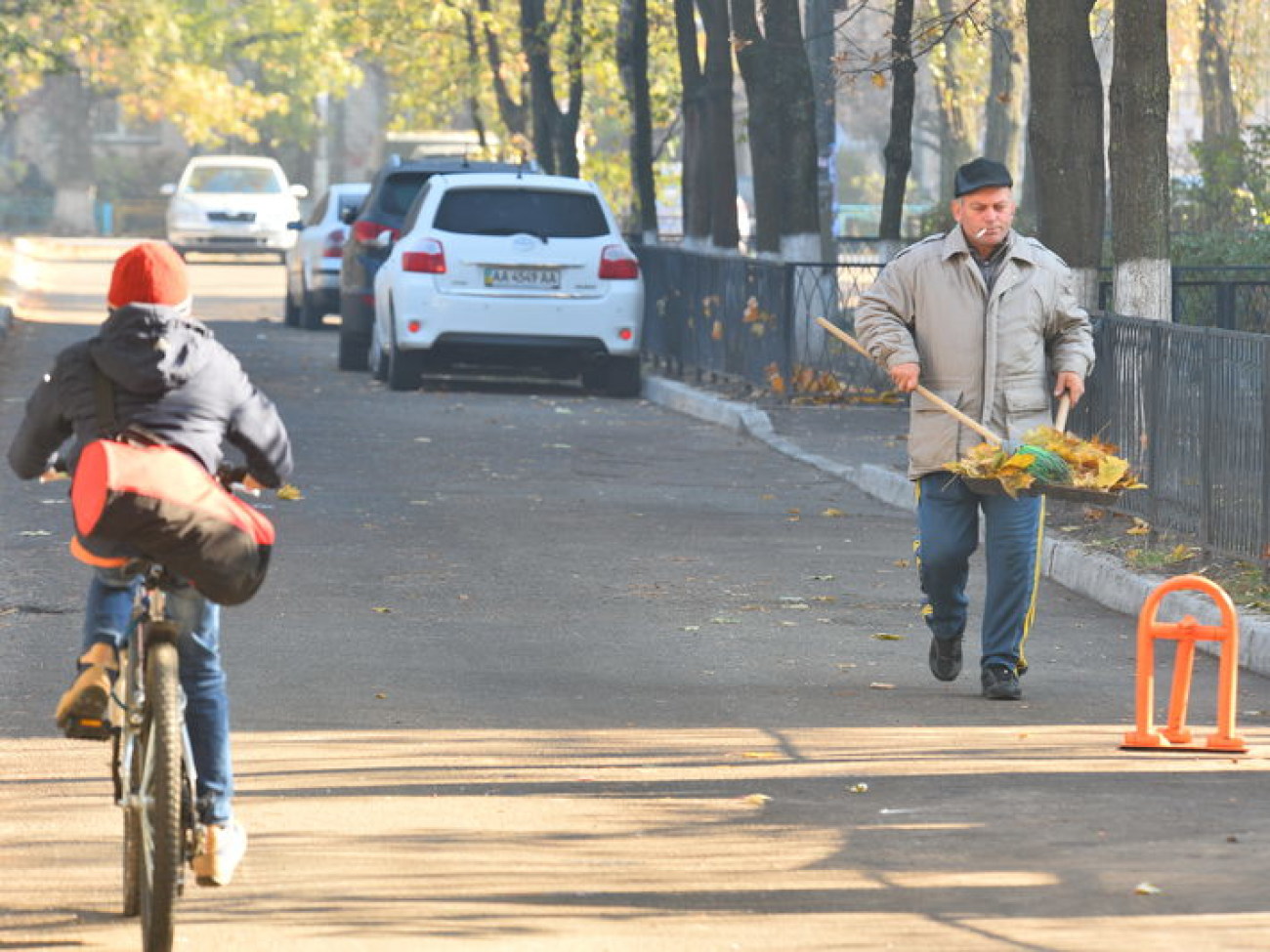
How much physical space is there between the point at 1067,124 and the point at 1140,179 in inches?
39.0

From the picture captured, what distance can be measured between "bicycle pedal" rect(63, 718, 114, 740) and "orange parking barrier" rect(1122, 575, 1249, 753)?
3.44m

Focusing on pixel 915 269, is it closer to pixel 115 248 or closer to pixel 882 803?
pixel 882 803

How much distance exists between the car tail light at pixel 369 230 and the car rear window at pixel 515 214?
298cm

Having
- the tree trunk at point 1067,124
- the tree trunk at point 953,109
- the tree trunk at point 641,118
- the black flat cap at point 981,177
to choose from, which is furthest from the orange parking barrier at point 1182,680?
the tree trunk at point 953,109

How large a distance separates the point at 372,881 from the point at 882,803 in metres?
1.61

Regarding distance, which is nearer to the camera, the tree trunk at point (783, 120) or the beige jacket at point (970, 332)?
the beige jacket at point (970, 332)

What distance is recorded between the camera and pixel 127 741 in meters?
5.89

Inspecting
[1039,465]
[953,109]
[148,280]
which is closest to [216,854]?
[148,280]

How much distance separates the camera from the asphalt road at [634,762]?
6.26 meters

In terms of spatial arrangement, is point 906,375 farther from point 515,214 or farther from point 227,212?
point 227,212

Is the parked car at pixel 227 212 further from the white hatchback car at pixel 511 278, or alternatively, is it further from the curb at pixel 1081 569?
the curb at pixel 1081 569

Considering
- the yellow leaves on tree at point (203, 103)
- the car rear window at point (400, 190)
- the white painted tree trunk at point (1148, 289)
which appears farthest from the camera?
the yellow leaves on tree at point (203, 103)

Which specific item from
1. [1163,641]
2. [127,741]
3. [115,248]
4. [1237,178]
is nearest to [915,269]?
[1163,641]

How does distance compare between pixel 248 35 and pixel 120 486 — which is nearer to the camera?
pixel 120 486
